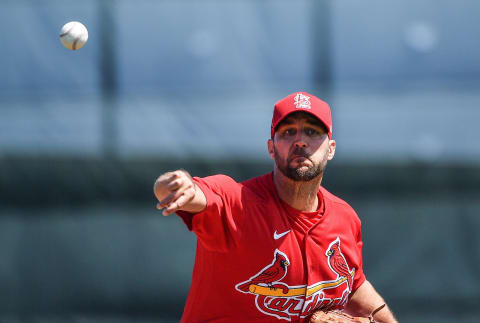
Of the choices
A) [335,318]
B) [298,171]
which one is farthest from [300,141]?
[335,318]

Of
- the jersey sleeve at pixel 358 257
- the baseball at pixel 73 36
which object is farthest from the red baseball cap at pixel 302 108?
the baseball at pixel 73 36

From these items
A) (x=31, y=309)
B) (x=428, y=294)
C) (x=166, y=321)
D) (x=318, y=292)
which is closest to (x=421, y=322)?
(x=428, y=294)

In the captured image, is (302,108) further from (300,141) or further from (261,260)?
(261,260)

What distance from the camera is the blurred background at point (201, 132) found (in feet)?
20.5

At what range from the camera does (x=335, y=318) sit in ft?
11.6

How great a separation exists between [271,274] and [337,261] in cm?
44

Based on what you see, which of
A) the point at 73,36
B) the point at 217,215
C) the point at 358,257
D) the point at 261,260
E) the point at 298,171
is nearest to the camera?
the point at 217,215

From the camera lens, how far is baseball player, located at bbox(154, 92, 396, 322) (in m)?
3.23

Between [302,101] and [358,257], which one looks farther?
[358,257]

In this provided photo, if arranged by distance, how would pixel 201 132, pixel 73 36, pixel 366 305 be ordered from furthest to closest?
1. pixel 201 132
2. pixel 73 36
3. pixel 366 305

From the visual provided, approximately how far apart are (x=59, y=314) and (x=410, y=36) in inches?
169

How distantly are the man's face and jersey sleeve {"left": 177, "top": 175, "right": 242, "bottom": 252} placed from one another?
0.98ft

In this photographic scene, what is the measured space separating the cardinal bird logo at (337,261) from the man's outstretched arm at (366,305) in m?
0.30

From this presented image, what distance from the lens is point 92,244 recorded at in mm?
6254
